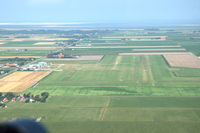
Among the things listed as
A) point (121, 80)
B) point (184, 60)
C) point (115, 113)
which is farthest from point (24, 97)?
point (184, 60)

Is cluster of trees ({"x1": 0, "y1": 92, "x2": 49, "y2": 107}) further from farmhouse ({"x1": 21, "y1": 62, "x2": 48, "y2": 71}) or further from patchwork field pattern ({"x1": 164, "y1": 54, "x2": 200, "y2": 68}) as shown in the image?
patchwork field pattern ({"x1": 164, "y1": 54, "x2": 200, "y2": 68})

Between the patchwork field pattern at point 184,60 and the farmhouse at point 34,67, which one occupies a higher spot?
the patchwork field pattern at point 184,60

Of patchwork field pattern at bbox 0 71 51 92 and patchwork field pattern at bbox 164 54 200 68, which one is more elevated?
patchwork field pattern at bbox 164 54 200 68

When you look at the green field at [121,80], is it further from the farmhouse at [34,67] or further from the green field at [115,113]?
the farmhouse at [34,67]

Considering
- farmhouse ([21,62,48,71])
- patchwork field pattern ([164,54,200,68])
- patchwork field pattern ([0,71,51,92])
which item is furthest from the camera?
patchwork field pattern ([164,54,200,68])

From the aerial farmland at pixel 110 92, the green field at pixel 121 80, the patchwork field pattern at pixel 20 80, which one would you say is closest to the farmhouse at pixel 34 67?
the aerial farmland at pixel 110 92

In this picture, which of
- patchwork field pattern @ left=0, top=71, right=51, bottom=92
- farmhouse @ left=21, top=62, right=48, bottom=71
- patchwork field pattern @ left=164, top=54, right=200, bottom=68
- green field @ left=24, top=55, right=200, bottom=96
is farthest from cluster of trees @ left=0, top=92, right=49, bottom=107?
patchwork field pattern @ left=164, top=54, right=200, bottom=68
